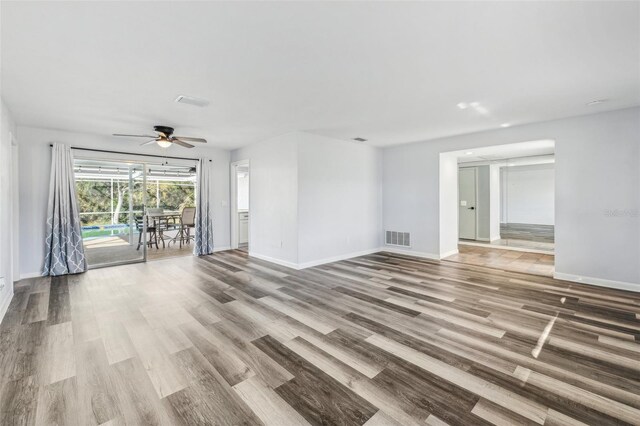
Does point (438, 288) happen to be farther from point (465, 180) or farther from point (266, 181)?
point (465, 180)

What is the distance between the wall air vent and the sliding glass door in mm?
5479

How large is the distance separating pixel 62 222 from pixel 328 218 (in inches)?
189

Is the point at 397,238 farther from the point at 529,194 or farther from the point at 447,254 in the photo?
the point at 529,194

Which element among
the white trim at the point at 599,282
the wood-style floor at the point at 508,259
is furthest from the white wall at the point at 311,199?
the white trim at the point at 599,282

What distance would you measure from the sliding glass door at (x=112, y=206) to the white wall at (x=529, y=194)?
8520mm

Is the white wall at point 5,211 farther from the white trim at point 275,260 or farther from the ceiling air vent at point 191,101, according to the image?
the white trim at point 275,260

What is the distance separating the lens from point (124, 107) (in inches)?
153

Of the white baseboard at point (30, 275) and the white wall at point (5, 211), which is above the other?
the white wall at point (5, 211)

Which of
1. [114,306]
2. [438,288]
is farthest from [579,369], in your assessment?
[114,306]

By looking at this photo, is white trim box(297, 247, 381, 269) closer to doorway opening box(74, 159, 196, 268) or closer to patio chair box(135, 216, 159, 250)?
doorway opening box(74, 159, 196, 268)

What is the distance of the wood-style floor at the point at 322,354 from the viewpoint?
70.0 inches

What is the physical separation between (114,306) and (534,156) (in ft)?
27.9

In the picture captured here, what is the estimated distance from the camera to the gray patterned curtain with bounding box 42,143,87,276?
504 centimetres

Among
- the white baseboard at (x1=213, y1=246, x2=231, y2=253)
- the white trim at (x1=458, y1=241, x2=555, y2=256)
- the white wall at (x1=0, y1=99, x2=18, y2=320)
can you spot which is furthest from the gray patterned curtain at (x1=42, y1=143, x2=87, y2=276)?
the white trim at (x1=458, y1=241, x2=555, y2=256)
